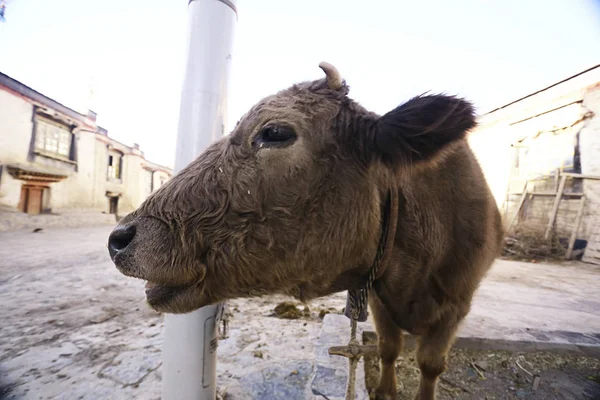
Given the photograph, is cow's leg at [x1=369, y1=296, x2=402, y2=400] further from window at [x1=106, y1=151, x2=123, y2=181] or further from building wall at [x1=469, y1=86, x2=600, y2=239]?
window at [x1=106, y1=151, x2=123, y2=181]

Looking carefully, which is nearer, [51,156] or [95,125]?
[51,156]

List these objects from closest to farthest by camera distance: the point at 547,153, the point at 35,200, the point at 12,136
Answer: the point at 547,153 → the point at 12,136 → the point at 35,200

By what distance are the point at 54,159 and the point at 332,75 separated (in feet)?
73.6

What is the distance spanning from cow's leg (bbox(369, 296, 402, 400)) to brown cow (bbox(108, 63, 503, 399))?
1.10m

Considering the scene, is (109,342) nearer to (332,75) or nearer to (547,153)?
(332,75)

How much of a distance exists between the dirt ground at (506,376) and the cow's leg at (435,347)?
78cm

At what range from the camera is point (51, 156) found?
58.0 feet

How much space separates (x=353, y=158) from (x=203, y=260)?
832 mm

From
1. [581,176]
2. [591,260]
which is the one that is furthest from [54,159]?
[591,260]

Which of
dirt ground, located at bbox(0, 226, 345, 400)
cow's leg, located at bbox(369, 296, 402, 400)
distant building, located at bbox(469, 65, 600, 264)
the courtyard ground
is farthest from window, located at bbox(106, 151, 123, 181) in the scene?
cow's leg, located at bbox(369, 296, 402, 400)

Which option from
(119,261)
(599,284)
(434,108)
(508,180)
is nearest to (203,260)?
(119,261)

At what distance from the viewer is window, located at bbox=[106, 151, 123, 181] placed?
24.0 metres

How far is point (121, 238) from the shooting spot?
3.98ft

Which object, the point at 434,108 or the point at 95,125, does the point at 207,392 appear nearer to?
the point at 434,108
